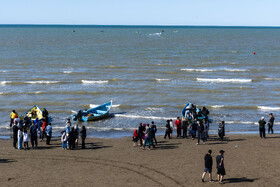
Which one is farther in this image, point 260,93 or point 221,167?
point 260,93

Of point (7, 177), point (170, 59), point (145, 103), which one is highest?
point (170, 59)

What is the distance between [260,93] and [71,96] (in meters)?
19.9

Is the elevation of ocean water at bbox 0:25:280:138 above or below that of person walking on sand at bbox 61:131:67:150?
above

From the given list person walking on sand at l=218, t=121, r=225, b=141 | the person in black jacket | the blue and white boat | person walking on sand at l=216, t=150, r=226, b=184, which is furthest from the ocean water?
person walking on sand at l=216, t=150, r=226, b=184

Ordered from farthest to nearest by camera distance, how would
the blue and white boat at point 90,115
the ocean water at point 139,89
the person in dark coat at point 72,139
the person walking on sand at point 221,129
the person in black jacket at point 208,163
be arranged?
the ocean water at point 139,89 < the blue and white boat at point 90,115 < the person walking on sand at point 221,129 < the person in dark coat at point 72,139 < the person in black jacket at point 208,163

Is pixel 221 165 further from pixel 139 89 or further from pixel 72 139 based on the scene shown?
pixel 139 89

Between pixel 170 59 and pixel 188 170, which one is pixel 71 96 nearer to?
pixel 188 170

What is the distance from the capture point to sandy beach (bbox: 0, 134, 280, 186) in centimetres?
1534

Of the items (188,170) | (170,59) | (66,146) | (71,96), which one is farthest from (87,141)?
(170,59)

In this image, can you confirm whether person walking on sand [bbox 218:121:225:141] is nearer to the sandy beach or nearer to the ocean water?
the sandy beach

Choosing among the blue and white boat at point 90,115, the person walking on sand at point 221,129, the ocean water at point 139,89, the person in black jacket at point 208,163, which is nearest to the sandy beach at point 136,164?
the person in black jacket at point 208,163

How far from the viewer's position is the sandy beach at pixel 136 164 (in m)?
15.3

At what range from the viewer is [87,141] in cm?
2244

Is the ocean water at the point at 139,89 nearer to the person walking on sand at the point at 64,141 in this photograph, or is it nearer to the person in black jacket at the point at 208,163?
the person walking on sand at the point at 64,141
